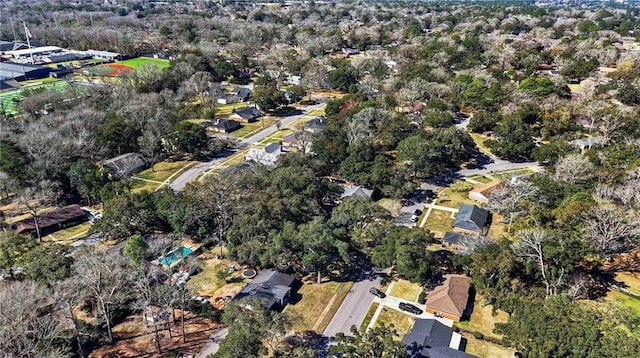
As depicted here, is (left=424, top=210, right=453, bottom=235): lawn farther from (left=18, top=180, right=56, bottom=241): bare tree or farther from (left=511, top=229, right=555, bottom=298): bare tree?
(left=18, top=180, right=56, bottom=241): bare tree

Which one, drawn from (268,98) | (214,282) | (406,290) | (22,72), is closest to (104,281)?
(214,282)

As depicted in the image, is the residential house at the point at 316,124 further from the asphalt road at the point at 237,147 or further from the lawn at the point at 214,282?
the lawn at the point at 214,282

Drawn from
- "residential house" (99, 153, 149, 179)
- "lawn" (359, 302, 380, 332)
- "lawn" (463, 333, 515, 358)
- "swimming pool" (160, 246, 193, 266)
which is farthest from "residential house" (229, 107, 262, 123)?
"lawn" (463, 333, 515, 358)

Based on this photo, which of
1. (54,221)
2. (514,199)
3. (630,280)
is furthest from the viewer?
(54,221)

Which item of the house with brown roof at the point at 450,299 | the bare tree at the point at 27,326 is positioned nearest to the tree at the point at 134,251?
the bare tree at the point at 27,326

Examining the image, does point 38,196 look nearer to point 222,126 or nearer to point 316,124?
point 222,126

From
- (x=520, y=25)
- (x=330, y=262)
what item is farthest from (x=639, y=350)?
(x=520, y=25)
